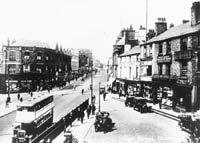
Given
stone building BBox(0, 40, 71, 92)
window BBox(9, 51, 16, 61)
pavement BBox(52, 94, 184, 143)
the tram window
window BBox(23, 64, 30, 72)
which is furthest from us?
window BBox(23, 64, 30, 72)

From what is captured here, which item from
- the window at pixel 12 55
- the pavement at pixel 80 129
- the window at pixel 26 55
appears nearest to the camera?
the pavement at pixel 80 129

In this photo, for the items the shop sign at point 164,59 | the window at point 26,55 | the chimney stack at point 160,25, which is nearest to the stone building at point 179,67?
the shop sign at point 164,59

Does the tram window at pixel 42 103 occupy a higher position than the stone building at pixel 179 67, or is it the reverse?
the stone building at pixel 179 67

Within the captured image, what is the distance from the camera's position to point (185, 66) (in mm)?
27703

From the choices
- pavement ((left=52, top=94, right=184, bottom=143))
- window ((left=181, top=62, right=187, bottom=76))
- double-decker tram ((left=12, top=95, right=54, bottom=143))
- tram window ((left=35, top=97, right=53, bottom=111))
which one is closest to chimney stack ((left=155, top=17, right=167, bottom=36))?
window ((left=181, top=62, right=187, bottom=76))

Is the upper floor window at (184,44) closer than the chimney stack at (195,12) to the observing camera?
No

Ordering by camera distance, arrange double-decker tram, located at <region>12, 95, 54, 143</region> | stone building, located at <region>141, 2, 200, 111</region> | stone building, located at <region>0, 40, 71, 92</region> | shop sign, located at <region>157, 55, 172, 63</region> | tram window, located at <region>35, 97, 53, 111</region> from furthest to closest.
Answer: stone building, located at <region>0, 40, 71, 92</region>
shop sign, located at <region>157, 55, 172, 63</region>
stone building, located at <region>141, 2, 200, 111</region>
tram window, located at <region>35, 97, 53, 111</region>
double-decker tram, located at <region>12, 95, 54, 143</region>

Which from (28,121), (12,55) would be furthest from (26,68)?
(28,121)

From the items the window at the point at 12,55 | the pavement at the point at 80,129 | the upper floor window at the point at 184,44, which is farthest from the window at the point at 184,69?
the window at the point at 12,55

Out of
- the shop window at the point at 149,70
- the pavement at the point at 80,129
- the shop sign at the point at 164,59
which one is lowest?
the pavement at the point at 80,129

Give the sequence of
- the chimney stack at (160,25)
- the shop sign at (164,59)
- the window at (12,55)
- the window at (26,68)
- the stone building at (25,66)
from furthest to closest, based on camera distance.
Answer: the window at (26,68)
the window at (12,55)
the stone building at (25,66)
the chimney stack at (160,25)
the shop sign at (164,59)

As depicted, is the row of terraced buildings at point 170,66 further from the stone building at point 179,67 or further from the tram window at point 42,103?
the tram window at point 42,103

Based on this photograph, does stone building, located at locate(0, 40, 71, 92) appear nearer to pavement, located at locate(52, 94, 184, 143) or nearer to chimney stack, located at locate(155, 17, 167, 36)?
pavement, located at locate(52, 94, 184, 143)

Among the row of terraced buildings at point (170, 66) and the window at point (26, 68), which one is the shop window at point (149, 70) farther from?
the window at point (26, 68)
